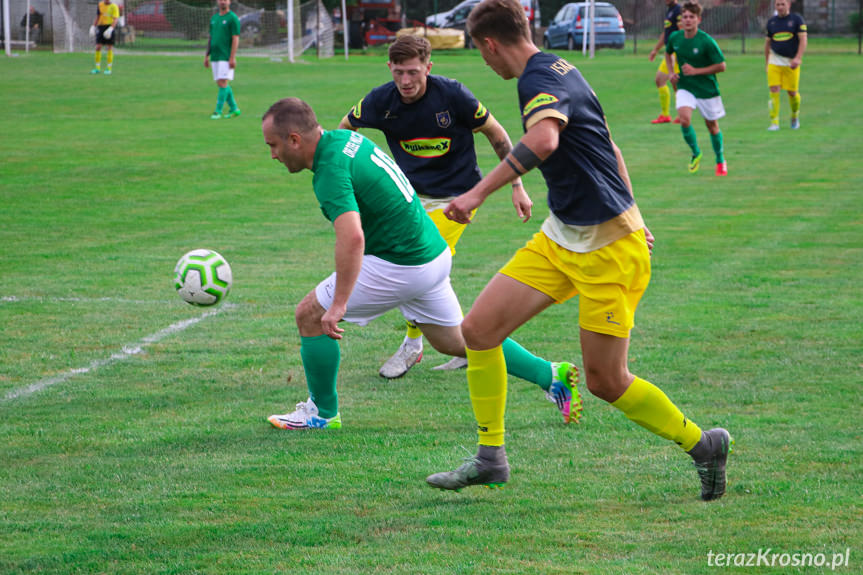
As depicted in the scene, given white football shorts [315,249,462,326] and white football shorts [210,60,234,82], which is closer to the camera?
white football shorts [315,249,462,326]

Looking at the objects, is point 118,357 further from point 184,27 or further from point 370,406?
point 184,27

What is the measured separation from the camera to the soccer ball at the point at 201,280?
6156mm

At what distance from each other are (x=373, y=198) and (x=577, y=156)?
1.19 meters

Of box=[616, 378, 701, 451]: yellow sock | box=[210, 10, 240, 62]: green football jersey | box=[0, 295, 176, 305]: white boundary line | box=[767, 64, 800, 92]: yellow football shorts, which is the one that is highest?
box=[210, 10, 240, 62]: green football jersey

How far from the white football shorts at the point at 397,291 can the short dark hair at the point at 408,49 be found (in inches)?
60.5

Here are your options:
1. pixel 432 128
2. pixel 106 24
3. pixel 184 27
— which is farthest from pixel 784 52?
pixel 184 27

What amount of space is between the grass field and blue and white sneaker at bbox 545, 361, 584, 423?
0.28 ft

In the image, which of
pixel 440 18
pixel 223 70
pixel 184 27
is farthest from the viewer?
pixel 440 18

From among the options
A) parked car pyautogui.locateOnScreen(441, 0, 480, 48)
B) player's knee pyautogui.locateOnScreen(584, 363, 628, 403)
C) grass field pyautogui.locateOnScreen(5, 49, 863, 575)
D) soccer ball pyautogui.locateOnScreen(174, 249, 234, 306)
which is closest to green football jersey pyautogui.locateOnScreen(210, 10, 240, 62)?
grass field pyautogui.locateOnScreen(5, 49, 863, 575)

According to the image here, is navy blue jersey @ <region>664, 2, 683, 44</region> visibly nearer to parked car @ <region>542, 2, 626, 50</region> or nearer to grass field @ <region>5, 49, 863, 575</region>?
grass field @ <region>5, 49, 863, 575</region>

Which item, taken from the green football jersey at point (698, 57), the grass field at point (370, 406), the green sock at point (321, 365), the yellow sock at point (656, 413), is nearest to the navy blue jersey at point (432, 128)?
the grass field at point (370, 406)

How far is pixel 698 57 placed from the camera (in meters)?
15.4

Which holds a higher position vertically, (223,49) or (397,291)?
(223,49)

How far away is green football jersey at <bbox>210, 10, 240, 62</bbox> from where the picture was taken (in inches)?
862
